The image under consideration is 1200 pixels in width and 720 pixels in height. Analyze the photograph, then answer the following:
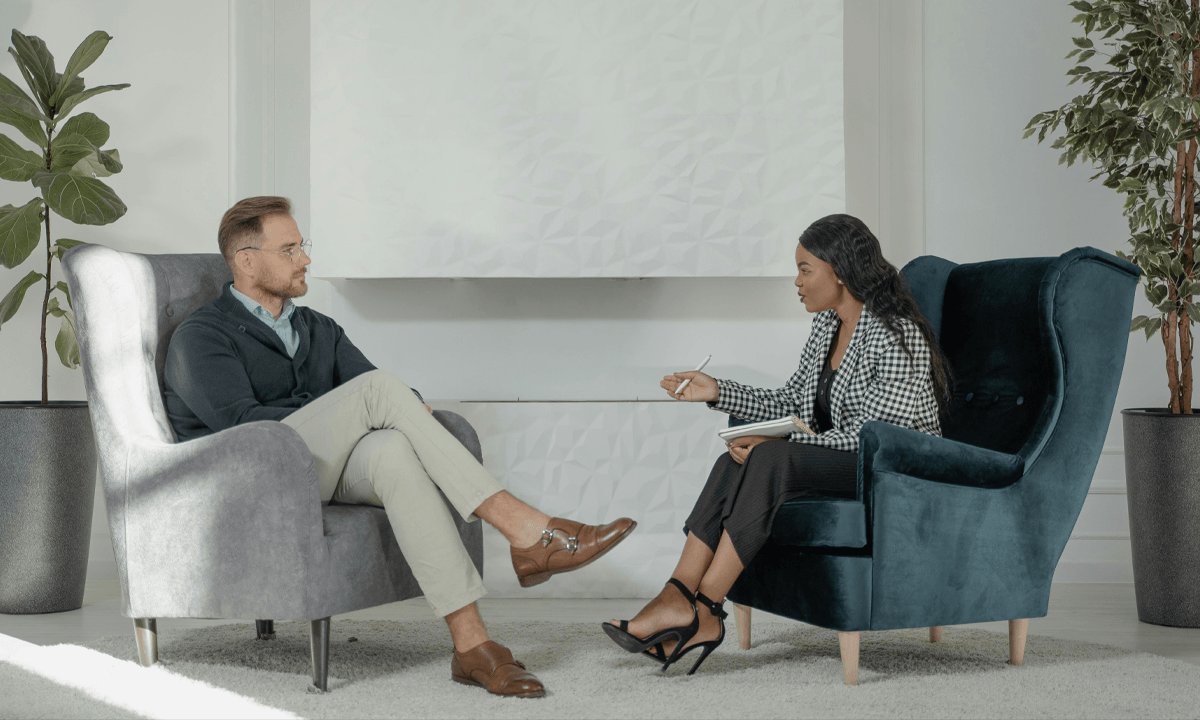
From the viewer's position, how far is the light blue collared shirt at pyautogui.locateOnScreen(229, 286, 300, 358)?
7.93ft

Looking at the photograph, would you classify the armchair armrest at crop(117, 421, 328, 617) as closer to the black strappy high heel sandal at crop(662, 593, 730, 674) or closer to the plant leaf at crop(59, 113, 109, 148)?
the black strappy high heel sandal at crop(662, 593, 730, 674)

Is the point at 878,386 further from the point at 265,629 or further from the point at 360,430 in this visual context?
the point at 265,629

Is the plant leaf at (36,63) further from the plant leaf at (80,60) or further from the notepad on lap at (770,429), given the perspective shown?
the notepad on lap at (770,429)

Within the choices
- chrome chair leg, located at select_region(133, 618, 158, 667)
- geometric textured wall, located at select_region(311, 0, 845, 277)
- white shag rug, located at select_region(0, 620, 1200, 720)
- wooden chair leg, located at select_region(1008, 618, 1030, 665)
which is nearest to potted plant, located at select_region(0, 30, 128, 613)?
white shag rug, located at select_region(0, 620, 1200, 720)

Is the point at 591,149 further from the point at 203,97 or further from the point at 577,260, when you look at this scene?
the point at 203,97

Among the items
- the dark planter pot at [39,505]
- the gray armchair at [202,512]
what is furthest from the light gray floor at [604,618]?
the gray armchair at [202,512]

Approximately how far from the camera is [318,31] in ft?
10.9

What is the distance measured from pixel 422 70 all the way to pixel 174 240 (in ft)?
3.82

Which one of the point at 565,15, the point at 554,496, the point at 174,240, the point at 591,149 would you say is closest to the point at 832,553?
the point at 554,496

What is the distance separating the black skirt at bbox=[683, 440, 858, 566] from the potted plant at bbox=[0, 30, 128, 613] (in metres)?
2.00

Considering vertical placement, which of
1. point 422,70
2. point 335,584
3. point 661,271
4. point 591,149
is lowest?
point 335,584

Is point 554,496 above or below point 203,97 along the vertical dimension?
below

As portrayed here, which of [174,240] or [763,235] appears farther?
[174,240]

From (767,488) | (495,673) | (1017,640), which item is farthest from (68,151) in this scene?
(1017,640)
